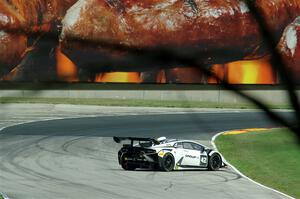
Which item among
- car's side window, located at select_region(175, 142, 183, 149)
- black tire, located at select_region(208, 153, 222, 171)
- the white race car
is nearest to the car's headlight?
the white race car

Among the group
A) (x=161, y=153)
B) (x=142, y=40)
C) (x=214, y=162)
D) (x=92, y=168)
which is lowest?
(x=92, y=168)

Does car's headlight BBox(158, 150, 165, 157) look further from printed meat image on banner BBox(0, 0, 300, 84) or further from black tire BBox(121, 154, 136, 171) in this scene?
printed meat image on banner BBox(0, 0, 300, 84)

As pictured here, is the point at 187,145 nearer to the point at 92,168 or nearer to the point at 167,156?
the point at 167,156

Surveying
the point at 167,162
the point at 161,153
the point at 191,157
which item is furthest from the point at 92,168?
the point at 191,157

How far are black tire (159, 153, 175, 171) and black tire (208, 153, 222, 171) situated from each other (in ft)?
4.94

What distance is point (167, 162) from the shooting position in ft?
108

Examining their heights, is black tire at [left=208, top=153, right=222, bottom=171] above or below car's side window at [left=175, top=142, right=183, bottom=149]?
below

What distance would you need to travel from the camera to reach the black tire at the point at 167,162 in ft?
107

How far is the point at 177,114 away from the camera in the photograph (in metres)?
56.6

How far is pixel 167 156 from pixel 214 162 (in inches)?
73.9

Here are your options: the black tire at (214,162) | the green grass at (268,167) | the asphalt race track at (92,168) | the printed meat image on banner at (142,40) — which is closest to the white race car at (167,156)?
the black tire at (214,162)

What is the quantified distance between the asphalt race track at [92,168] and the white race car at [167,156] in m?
0.40

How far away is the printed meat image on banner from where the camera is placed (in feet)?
7.99

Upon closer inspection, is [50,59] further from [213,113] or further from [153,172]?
[213,113]
